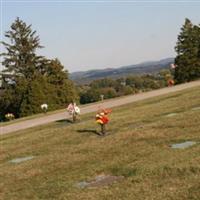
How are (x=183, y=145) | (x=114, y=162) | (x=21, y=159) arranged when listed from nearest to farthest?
(x=114, y=162) → (x=183, y=145) → (x=21, y=159)

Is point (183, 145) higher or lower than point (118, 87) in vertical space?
higher

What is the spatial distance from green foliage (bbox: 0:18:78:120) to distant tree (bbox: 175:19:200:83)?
15.8m

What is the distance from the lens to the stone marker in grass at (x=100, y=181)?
1009 centimetres

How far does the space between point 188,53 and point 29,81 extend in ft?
76.3

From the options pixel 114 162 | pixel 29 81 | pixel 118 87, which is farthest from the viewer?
pixel 118 87

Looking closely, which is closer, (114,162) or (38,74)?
(114,162)

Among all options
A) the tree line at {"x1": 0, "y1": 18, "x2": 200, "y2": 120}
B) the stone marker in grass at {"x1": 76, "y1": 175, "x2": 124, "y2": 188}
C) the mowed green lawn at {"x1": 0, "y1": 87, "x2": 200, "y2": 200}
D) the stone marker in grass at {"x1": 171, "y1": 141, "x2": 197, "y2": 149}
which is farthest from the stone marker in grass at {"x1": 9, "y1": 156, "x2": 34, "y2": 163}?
the tree line at {"x1": 0, "y1": 18, "x2": 200, "y2": 120}

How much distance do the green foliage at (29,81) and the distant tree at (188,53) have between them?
623 inches

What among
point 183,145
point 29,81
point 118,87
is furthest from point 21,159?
point 118,87

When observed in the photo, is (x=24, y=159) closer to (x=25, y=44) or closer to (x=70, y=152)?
(x=70, y=152)

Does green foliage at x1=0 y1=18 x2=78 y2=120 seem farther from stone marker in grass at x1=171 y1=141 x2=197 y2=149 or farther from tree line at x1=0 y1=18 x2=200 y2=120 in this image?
stone marker in grass at x1=171 y1=141 x2=197 y2=149

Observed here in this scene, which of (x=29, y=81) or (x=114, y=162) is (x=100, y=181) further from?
(x=29, y=81)

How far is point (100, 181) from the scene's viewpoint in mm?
10312

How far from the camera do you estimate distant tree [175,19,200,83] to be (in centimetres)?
7169
